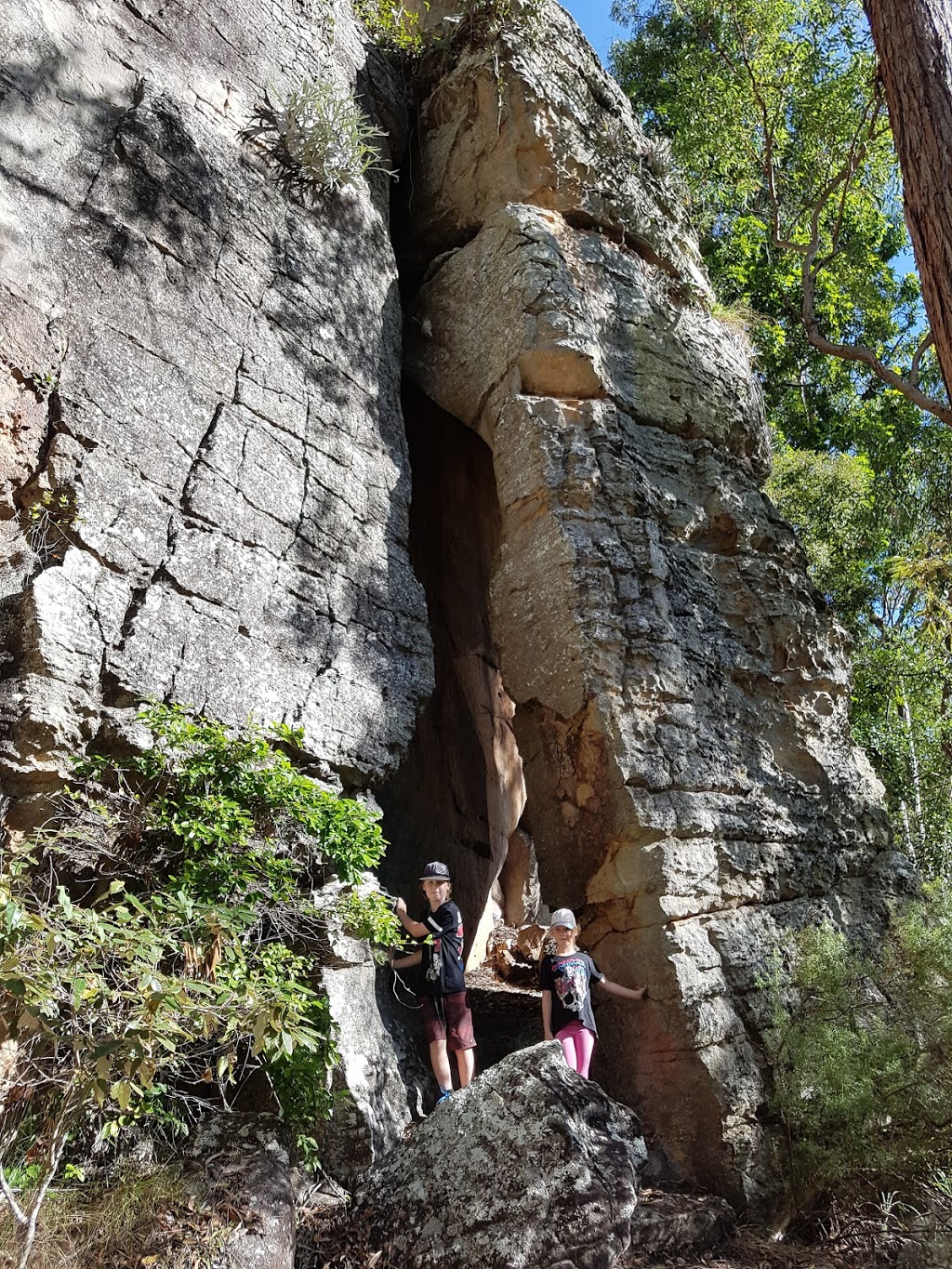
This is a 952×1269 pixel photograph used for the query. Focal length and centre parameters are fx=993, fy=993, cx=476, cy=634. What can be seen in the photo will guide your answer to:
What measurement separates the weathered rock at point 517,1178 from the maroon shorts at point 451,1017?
93 cm

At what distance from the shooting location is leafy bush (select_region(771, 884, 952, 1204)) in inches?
216

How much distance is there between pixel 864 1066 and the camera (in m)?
→ 5.61

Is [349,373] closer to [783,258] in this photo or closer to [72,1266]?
[72,1266]

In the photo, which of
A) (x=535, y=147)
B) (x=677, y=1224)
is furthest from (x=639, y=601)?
(x=535, y=147)

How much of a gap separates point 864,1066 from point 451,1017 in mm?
2348

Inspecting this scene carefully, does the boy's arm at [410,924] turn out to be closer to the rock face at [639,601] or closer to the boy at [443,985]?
the boy at [443,985]

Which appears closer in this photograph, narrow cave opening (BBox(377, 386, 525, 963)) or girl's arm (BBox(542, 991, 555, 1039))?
girl's arm (BBox(542, 991, 555, 1039))

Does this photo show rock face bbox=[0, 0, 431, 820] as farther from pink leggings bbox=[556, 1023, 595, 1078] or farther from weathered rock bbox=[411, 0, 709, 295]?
pink leggings bbox=[556, 1023, 595, 1078]

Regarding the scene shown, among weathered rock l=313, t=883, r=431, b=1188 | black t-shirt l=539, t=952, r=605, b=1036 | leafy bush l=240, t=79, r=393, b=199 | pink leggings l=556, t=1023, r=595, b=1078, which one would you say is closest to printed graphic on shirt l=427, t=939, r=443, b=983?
weathered rock l=313, t=883, r=431, b=1188

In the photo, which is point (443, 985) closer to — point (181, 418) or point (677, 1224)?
point (677, 1224)

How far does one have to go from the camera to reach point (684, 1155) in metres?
5.75

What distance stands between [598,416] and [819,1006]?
4.46m

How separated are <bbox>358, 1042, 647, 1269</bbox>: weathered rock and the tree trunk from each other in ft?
12.2

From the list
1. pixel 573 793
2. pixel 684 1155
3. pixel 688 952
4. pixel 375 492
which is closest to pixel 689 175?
pixel 375 492
